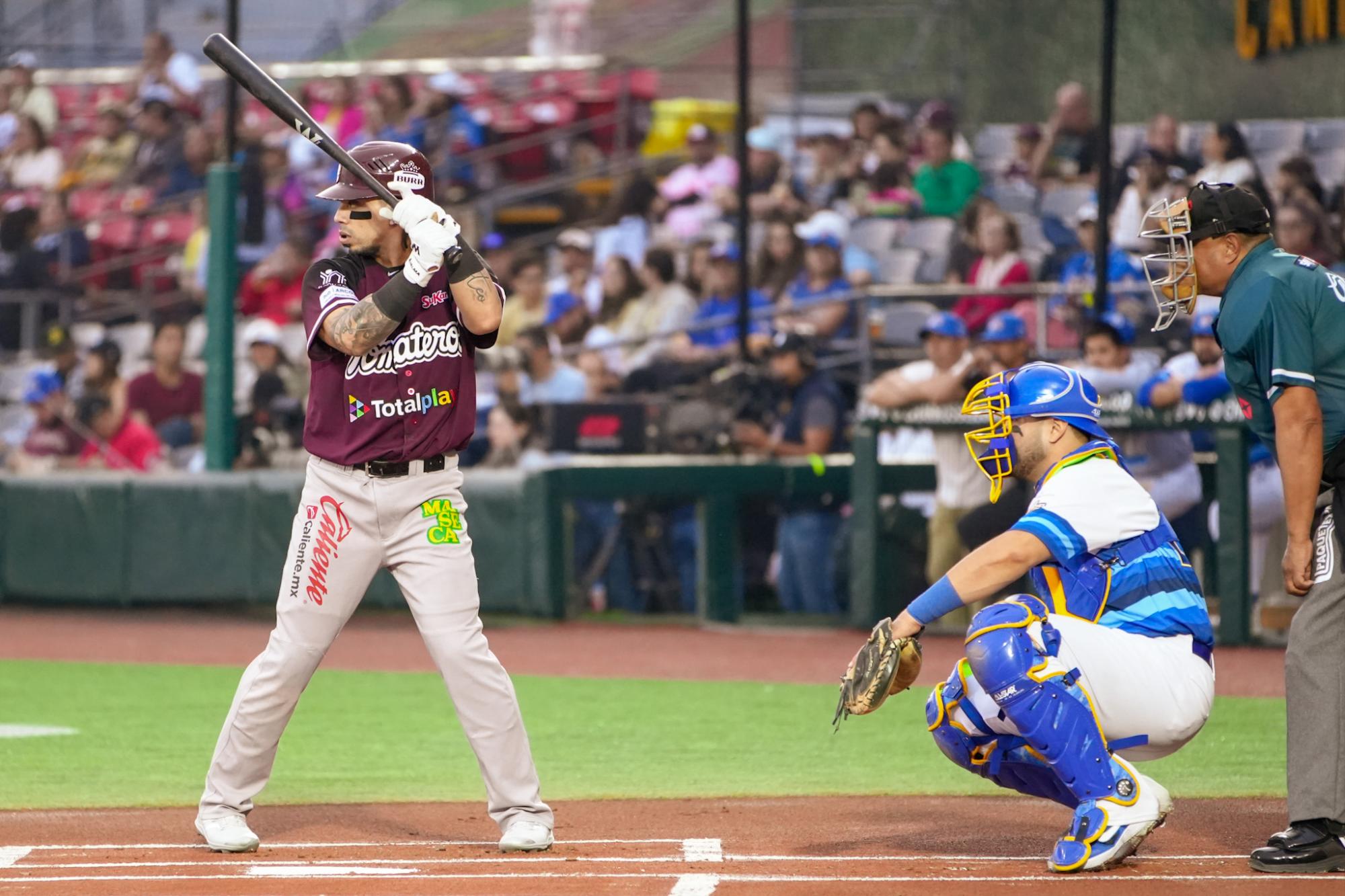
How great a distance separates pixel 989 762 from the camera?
487 cm

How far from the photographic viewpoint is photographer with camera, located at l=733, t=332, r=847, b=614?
464 inches

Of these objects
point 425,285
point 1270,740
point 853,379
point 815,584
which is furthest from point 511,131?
point 425,285

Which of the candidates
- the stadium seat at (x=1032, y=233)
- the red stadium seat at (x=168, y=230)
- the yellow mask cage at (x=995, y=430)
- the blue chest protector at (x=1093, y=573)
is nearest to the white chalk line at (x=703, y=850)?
the blue chest protector at (x=1093, y=573)

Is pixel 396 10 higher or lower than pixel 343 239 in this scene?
higher

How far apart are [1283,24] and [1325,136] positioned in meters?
1.27

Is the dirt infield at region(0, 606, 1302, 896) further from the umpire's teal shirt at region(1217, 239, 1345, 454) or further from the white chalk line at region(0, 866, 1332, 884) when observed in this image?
the umpire's teal shirt at region(1217, 239, 1345, 454)

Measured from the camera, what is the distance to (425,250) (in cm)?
493

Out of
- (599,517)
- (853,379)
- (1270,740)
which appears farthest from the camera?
(853,379)

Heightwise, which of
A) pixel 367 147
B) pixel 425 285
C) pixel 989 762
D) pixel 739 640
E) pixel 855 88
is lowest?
pixel 739 640

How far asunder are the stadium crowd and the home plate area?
4904mm

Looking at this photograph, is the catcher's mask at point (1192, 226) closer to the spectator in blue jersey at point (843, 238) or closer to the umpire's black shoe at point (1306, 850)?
the umpire's black shoe at point (1306, 850)

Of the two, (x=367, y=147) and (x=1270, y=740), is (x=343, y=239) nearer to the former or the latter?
(x=367, y=147)

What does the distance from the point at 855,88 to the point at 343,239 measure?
47.9 feet

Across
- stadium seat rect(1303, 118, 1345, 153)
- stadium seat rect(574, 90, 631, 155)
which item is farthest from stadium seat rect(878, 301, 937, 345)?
stadium seat rect(574, 90, 631, 155)
